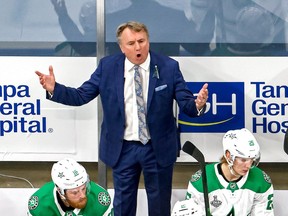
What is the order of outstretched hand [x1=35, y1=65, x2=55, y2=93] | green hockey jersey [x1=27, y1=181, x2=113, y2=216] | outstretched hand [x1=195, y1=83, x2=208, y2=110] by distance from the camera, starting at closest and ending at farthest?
1. green hockey jersey [x1=27, y1=181, x2=113, y2=216]
2. outstretched hand [x1=195, y1=83, x2=208, y2=110]
3. outstretched hand [x1=35, y1=65, x2=55, y2=93]

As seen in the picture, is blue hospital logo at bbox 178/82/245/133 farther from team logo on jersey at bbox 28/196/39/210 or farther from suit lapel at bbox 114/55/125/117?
team logo on jersey at bbox 28/196/39/210

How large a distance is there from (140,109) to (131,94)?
0.34 feet

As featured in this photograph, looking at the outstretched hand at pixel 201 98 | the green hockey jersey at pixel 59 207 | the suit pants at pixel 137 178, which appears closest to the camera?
the green hockey jersey at pixel 59 207

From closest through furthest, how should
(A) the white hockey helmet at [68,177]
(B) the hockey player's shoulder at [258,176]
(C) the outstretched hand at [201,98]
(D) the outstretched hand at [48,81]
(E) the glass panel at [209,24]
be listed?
(A) the white hockey helmet at [68,177] < (C) the outstretched hand at [201,98] < (D) the outstretched hand at [48,81] < (B) the hockey player's shoulder at [258,176] < (E) the glass panel at [209,24]

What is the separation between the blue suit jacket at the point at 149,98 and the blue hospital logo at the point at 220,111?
64 centimetres

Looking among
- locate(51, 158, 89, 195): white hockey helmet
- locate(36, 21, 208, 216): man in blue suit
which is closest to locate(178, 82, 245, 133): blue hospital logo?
locate(36, 21, 208, 216): man in blue suit

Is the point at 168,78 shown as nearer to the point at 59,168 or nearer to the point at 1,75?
the point at 59,168

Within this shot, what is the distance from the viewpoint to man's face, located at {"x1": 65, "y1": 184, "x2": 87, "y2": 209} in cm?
402

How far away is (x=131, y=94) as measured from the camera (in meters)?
4.60

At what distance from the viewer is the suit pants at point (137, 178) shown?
464 centimetres

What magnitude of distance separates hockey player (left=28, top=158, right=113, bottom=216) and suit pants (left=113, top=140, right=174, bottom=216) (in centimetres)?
45

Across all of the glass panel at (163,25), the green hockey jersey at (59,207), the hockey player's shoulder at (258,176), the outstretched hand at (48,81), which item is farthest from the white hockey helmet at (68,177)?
the glass panel at (163,25)

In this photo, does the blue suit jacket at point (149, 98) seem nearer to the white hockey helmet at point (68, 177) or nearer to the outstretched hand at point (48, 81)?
the outstretched hand at point (48, 81)

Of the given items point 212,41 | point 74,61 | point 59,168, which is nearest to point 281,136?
point 212,41
